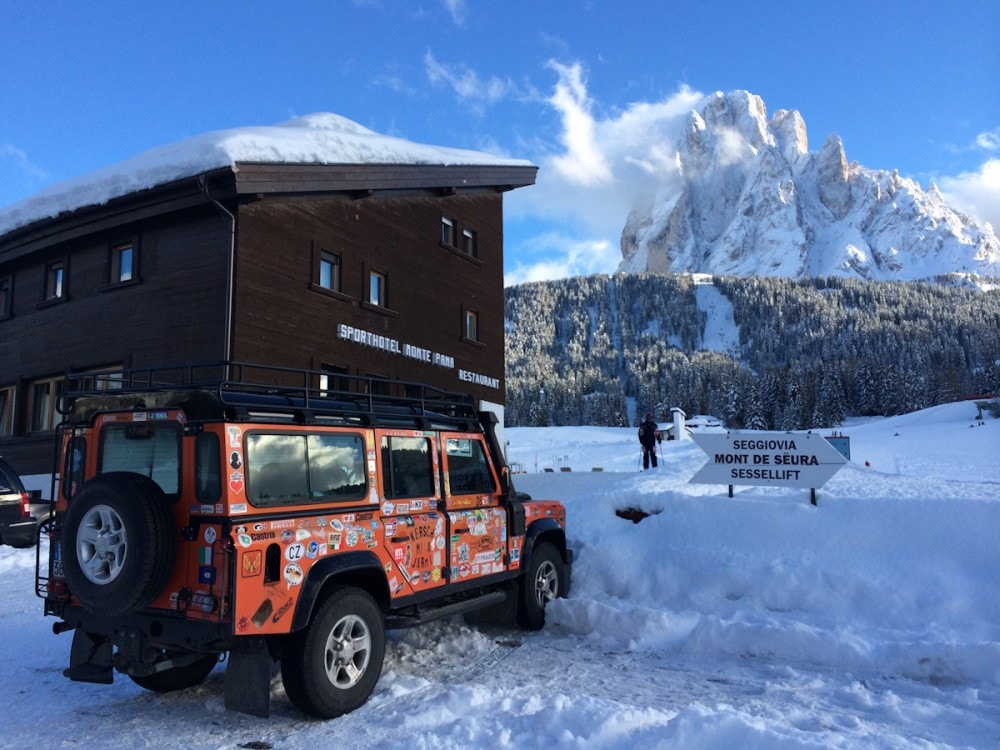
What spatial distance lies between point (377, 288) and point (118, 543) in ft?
47.7

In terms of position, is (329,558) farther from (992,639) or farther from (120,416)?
(992,639)

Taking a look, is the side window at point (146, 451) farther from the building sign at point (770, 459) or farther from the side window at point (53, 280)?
the side window at point (53, 280)

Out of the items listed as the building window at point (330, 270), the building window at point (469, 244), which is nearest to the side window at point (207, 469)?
the building window at point (330, 270)

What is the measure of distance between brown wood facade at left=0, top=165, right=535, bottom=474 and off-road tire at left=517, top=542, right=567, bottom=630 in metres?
8.85

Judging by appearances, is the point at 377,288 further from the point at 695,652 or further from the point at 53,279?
the point at 695,652

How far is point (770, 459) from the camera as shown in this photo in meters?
9.98

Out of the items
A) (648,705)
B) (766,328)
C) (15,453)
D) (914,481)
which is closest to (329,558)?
(648,705)

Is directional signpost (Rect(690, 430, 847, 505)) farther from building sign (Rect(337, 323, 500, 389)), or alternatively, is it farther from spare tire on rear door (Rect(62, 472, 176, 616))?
building sign (Rect(337, 323, 500, 389))

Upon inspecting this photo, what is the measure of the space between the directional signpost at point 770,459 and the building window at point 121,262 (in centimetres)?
1311

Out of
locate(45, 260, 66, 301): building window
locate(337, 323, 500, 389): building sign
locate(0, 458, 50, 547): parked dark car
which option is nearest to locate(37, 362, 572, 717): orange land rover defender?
locate(0, 458, 50, 547): parked dark car

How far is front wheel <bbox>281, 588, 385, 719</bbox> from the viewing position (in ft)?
15.5

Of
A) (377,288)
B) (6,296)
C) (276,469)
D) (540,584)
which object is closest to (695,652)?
(540,584)

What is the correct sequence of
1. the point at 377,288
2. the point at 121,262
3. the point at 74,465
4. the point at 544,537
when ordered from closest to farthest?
1. the point at 74,465
2. the point at 544,537
3. the point at 121,262
4. the point at 377,288

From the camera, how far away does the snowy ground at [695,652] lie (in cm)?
450
